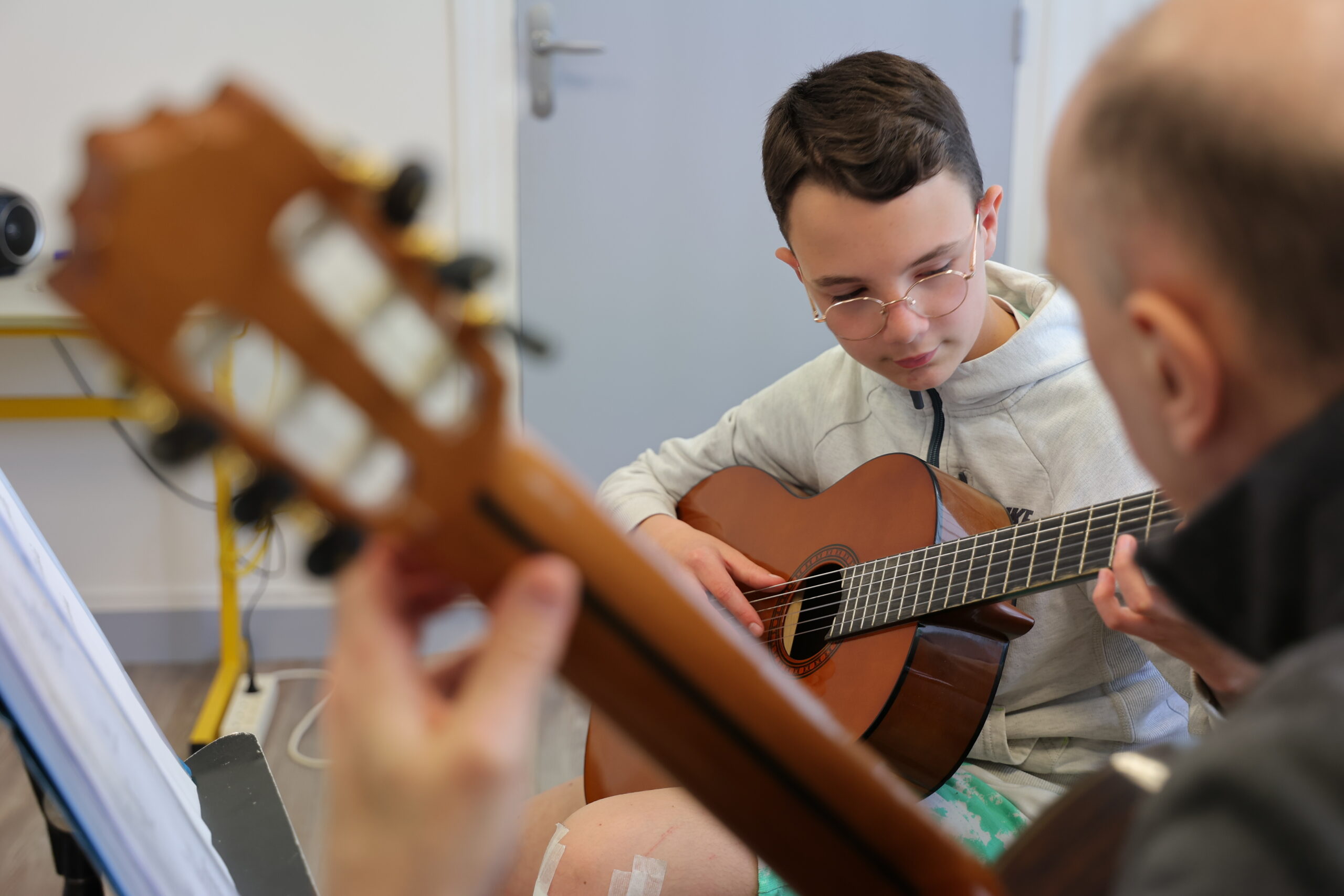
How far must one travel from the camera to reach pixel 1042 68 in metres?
2.26

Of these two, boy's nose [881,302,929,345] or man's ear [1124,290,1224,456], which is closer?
man's ear [1124,290,1224,456]

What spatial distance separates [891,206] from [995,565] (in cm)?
38

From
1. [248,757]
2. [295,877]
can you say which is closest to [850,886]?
[295,877]

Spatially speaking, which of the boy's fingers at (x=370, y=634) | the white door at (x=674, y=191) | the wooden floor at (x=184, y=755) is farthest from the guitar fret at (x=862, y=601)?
the white door at (x=674, y=191)

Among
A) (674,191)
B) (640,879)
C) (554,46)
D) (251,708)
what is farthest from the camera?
(674,191)

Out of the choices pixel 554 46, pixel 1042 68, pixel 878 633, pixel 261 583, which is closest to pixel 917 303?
pixel 878 633

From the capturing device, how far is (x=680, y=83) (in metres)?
2.21

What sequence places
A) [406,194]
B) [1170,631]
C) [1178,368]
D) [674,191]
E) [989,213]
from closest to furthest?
[406,194]
[1178,368]
[1170,631]
[989,213]
[674,191]

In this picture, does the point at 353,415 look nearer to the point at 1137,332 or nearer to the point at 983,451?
the point at 1137,332

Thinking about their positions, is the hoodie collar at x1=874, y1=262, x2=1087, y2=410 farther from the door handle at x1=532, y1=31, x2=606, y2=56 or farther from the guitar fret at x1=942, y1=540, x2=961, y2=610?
the door handle at x1=532, y1=31, x2=606, y2=56

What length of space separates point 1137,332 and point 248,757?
70 cm

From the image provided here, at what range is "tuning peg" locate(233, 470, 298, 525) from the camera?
0.33 m

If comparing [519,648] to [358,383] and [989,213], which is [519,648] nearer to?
[358,383]

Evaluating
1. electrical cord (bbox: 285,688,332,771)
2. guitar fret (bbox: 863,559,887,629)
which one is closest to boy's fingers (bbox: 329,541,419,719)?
guitar fret (bbox: 863,559,887,629)
